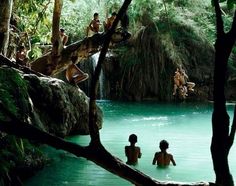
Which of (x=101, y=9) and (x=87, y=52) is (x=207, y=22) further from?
(x=87, y=52)

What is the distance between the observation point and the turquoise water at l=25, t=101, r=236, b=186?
810 centimetres

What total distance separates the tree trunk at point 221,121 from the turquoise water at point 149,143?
576cm

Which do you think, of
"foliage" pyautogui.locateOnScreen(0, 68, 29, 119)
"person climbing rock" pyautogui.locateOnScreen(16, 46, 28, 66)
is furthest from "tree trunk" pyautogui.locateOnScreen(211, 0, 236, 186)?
"person climbing rock" pyautogui.locateOnScreen(16, 46, 28, 66)

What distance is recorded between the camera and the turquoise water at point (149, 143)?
8102 millimetres

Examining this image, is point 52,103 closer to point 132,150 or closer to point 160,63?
point 132,150

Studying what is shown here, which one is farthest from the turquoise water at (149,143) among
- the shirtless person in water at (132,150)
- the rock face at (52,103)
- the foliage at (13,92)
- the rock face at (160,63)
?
the rock face at (160,63)

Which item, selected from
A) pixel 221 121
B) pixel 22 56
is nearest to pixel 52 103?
pixel 22 56

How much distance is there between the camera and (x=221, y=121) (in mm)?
2035

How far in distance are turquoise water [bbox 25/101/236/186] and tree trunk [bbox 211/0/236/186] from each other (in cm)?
576

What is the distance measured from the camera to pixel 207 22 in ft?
75.4

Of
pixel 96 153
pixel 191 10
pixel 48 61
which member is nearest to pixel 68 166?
pixel 48 61

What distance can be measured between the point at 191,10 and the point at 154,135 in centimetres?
1160

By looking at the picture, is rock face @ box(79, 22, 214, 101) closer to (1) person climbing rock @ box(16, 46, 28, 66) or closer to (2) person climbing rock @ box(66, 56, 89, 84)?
(2) person climbing rock @ box(66, 56, 89, 84)

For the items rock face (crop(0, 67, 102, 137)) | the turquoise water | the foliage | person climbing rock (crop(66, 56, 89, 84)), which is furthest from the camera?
person climbing rock (crop(66, 56, 89, 84))
